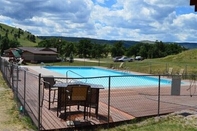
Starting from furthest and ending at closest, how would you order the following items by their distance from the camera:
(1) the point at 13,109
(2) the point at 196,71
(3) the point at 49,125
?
(2) the point at 196,71 → (1) the point at 13,109 → (3) the point at 49,125

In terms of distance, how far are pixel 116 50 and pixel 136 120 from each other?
3269 inches

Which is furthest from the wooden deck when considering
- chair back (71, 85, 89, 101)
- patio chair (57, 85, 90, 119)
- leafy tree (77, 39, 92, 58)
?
leafy tree (77, 39, 92, 58)

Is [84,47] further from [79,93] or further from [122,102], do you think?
[79,93]

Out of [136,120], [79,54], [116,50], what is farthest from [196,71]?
[116,50]

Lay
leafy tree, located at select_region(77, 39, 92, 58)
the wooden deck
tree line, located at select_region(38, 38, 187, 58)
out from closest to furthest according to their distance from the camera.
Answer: the wooden deck < tree line, located at select_region(38, 38, 187, 58) < leafy tree, located at select_region(77, 39, 92, 58)

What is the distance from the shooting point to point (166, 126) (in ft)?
24.0

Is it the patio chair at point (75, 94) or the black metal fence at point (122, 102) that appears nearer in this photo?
the patio chair at point (75, 94)

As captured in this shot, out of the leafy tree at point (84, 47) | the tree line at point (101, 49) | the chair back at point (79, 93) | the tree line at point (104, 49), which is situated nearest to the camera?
the chair back at point (79, 93)

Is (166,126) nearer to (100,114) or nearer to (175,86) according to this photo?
(100,114)

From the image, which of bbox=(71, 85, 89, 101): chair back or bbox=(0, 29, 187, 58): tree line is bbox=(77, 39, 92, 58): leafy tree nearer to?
bbox=(0, 29, 187, 58): tree line

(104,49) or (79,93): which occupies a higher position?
(104,49)

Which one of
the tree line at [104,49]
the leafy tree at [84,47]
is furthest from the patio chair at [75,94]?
the leafy tree at [84,47]

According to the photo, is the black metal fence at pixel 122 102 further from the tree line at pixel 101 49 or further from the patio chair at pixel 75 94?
the tree line at pixel 101 49

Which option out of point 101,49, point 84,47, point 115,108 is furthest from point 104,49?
point 115,108
